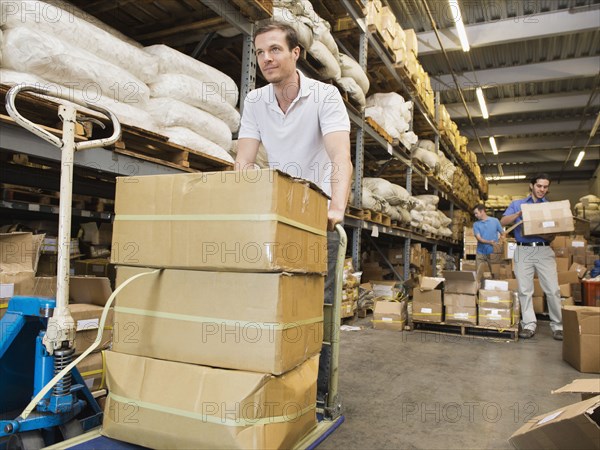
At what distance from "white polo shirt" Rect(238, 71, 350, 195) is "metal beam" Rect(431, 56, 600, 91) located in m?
11.1

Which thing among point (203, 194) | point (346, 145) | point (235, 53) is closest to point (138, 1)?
point (235, 53)

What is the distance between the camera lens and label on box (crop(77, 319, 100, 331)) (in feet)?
6.62

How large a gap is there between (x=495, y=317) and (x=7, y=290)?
15.7 feet

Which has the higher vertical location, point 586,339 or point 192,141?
point 192,141

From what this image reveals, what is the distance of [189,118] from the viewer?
119 inches

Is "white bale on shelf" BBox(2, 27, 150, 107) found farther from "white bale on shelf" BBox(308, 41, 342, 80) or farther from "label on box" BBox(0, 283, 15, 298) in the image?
"white bale on shelf" BBox(308, 41, 342, 80)

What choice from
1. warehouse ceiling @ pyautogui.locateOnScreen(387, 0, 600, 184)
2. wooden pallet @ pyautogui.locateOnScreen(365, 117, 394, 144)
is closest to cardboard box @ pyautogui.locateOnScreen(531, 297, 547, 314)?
wooden pallet @ pyautogui.locateOnScreen(365, 117, 394, 144)

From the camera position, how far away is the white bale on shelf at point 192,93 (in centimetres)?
298

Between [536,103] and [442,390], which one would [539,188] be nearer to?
[442,390]

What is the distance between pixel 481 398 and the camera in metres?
2.70

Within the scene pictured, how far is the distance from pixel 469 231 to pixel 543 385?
29.5 feet

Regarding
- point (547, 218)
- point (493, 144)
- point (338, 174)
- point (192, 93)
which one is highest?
point (493, 144)

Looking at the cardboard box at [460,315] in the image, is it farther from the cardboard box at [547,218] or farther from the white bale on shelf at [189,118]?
the white bale on shelf at [189,118]

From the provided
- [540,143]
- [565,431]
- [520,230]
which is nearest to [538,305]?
[520,230]
